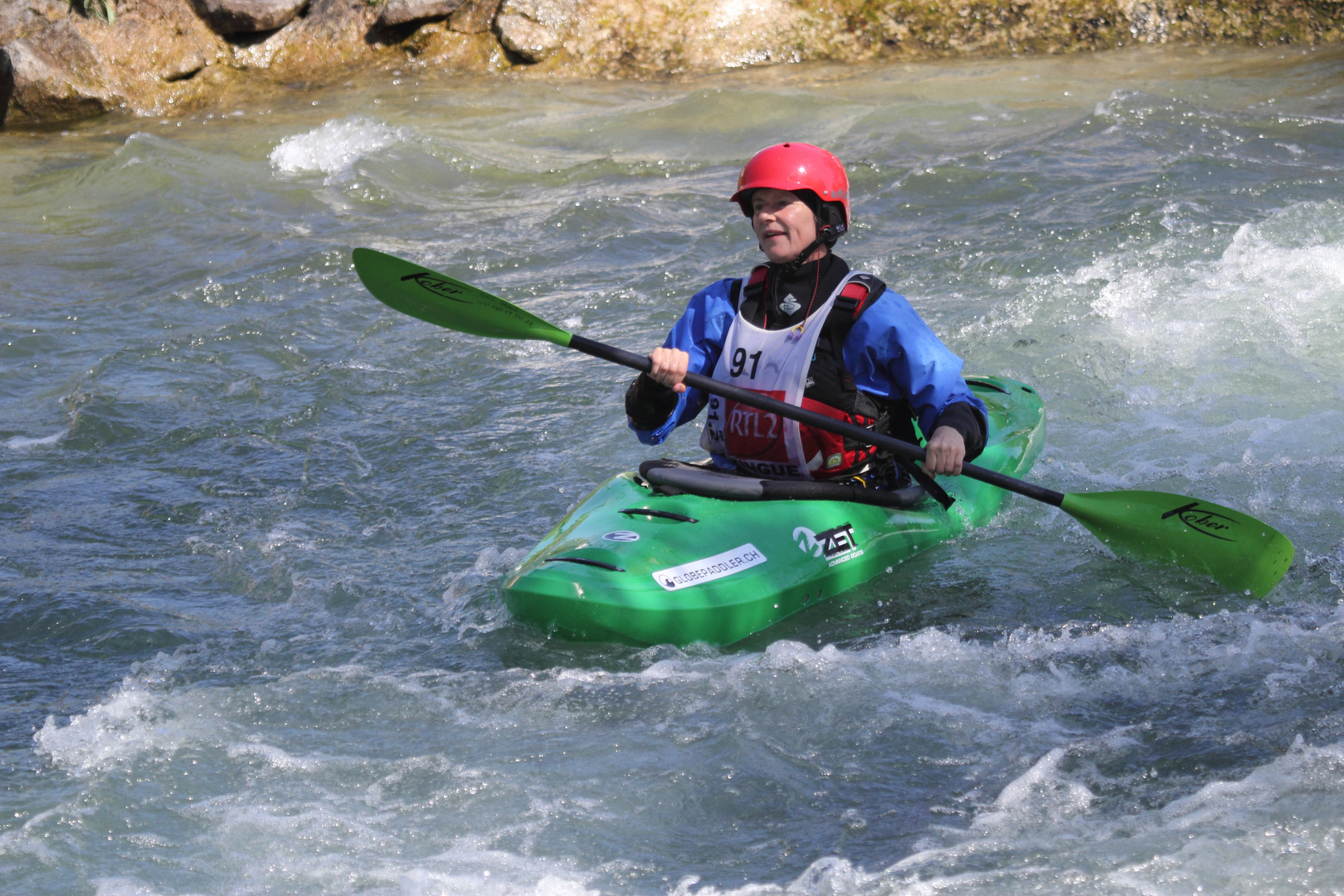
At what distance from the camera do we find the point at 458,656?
3443 millimetres

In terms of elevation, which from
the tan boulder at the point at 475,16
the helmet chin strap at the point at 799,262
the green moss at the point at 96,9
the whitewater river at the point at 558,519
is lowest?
the whitewater river at the point at 558,519

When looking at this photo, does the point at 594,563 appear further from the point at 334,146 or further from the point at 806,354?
the point at 334,146

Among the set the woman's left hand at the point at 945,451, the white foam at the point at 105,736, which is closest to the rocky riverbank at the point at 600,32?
the woman's left hand at the point at 945,451

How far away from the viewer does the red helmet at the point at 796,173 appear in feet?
11.2

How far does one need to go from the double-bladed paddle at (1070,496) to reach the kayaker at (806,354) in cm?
10

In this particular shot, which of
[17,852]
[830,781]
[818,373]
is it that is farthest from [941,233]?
[17,852]

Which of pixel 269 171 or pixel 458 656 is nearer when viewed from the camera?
pixel 458 656

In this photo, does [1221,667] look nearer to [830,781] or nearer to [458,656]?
[830,781]

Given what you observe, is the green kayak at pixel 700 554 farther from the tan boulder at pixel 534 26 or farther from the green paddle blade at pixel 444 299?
the tan boulder at pixel 534 26

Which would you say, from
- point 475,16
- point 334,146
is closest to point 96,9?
point 475,16

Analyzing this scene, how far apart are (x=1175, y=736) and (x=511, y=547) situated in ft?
6.99

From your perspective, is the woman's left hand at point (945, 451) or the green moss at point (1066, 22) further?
the green moss at point (1066, 22)

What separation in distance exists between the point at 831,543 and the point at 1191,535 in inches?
40.9

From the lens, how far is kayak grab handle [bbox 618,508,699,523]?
3.53 metres
